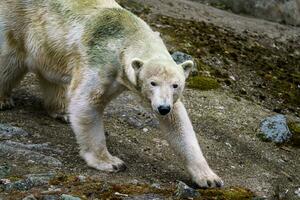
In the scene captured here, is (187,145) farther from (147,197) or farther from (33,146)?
(33,146)

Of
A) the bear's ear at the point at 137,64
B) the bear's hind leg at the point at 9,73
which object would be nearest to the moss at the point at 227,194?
the bear's ear at the point at 137,64

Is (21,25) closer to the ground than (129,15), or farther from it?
closer to the ground

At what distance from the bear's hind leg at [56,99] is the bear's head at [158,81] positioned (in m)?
2.69

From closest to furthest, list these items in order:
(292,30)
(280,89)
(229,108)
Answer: (229,108), (280,89), (292,30)

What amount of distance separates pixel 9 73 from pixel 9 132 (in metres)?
1.23

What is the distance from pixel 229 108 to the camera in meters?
12.2

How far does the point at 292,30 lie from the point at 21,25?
961 cm

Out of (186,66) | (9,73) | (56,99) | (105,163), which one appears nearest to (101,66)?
(186,66)

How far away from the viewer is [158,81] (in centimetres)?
801

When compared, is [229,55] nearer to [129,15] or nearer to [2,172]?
[129,15]

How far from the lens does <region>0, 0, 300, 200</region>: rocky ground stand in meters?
8.38

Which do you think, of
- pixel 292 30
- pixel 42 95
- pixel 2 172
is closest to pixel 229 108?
pixel 42 95

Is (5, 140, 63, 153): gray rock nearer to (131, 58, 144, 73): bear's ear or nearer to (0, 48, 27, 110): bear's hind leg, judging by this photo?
(0, 48, 27, 110): bear's hind leg

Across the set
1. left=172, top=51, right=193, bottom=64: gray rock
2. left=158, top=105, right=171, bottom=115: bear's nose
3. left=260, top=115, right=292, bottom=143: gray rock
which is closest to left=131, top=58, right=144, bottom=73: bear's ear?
left=158, top=105, right=171, bottom=115: bear's nose
